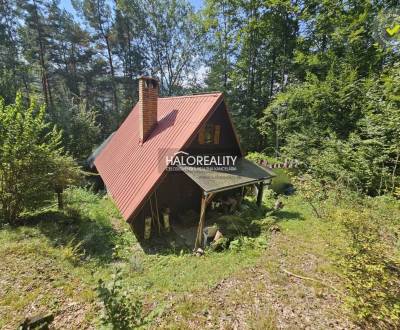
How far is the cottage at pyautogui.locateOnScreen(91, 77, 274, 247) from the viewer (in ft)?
22.4

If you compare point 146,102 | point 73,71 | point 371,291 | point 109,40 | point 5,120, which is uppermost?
point 109,40

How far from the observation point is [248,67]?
19328mm

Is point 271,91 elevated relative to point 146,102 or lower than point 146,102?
elevated

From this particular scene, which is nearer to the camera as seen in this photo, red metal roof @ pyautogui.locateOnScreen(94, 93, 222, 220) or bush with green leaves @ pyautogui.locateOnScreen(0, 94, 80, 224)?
bush with green leaves @ pyautogui.locateOnScreen(0, 94, 80, 224)

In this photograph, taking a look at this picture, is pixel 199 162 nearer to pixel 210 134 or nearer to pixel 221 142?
pixel 210 134

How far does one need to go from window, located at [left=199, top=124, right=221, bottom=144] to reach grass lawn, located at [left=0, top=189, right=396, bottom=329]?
3558mm

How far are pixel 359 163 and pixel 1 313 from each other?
1065 centimetres

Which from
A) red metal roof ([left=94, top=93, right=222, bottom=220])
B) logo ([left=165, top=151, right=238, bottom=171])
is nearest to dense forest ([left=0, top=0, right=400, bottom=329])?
red metal roof ([left=94, top=93, right=222, bottom=220])

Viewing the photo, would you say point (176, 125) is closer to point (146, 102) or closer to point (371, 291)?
point (146, 102)

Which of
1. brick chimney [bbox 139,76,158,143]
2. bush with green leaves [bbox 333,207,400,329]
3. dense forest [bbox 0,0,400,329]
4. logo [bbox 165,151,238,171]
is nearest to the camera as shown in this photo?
bush with green leaves [bbox 333,207,400,329]

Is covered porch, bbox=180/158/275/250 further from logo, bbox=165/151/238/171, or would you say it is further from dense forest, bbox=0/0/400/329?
dense forest, bbox=0/0/400/329

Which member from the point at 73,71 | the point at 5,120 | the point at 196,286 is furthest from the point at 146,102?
the point at 73,71

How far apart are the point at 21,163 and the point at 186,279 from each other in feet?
19.6

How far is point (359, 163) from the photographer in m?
8.23
